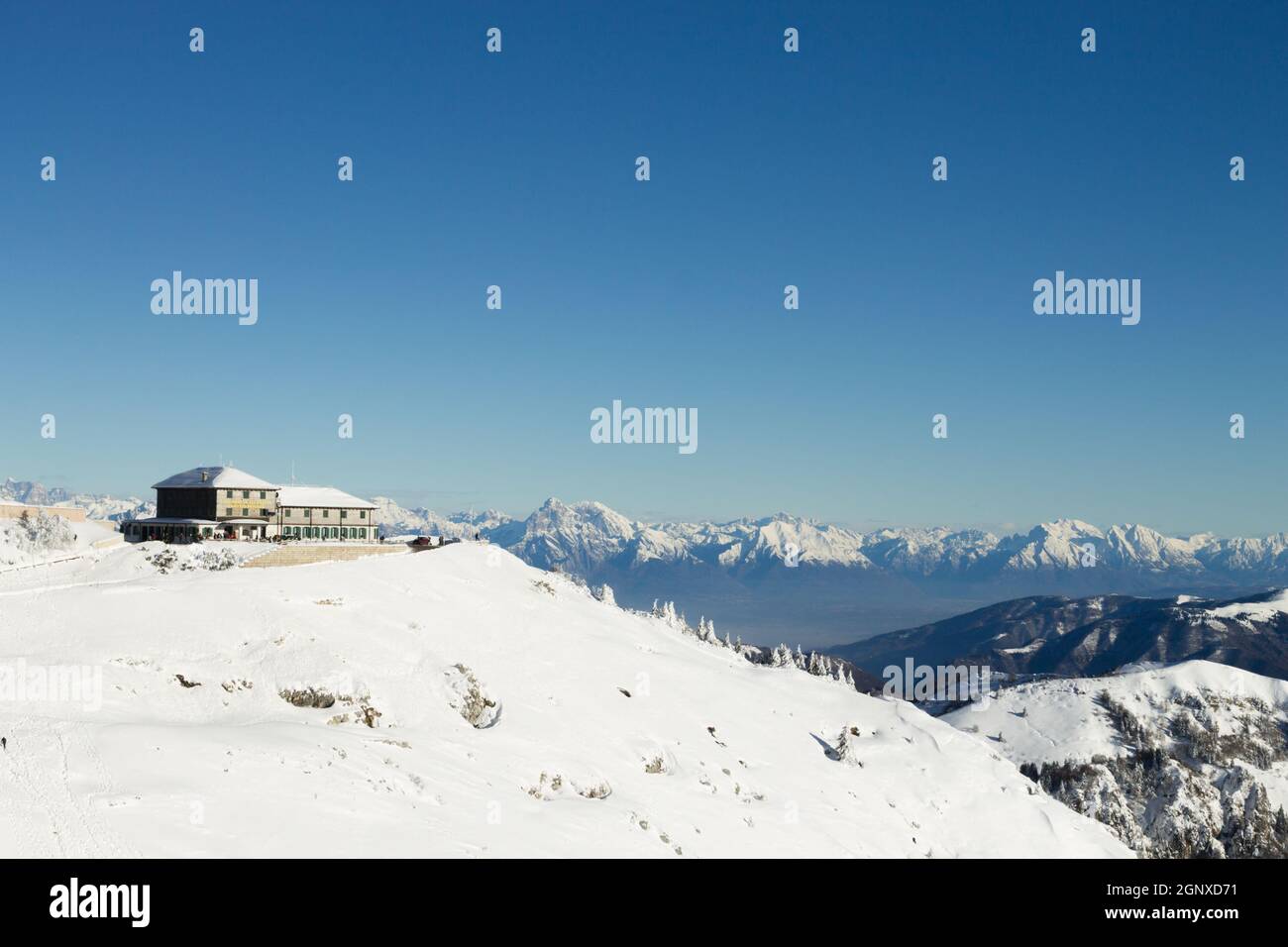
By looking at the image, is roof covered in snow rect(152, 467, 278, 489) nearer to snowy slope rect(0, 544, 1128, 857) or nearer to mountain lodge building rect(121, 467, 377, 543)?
mountain lodge building rect(121, 467, 377, 543)

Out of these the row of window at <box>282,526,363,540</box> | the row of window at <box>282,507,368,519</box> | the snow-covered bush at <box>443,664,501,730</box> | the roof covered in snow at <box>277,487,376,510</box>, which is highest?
the roof covered in snow at <box>277,487,376,510</box>

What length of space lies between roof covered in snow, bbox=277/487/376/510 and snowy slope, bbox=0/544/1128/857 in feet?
81.0

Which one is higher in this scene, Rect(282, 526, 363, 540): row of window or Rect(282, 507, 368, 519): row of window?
Rect(282, 507, 368, 519): row of window

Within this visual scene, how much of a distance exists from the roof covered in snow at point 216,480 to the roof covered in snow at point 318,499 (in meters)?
2.40

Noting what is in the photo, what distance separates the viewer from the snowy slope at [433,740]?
29.2 meters

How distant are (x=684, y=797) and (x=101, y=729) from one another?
98.6 ft

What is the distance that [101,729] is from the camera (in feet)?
111

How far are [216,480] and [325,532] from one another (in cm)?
1400

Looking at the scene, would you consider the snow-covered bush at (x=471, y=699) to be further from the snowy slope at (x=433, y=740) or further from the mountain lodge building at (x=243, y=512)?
the mountain lodge building at (x=243, y=512)

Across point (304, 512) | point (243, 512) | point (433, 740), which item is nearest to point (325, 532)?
point (304, 512)

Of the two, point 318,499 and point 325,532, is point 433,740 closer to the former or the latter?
point 325,532

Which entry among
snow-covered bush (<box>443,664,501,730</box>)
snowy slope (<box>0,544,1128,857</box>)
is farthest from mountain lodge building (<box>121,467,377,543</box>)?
snow-covered bush (<box>443,664,501,730</box>)

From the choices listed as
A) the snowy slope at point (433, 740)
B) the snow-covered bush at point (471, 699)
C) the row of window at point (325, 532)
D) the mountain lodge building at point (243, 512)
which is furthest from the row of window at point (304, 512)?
the snow-covered bush at point (471, 699)

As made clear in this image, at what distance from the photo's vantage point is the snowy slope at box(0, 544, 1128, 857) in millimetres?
29156
